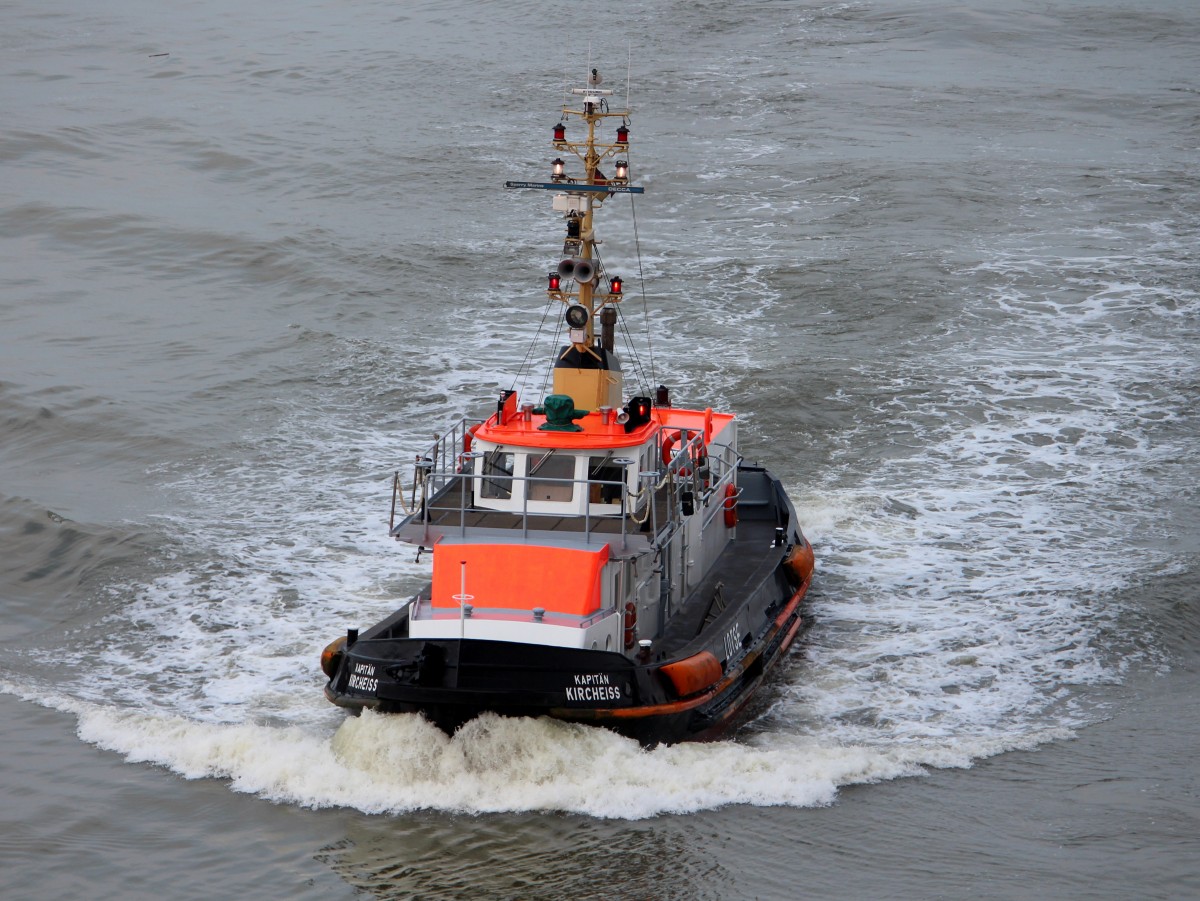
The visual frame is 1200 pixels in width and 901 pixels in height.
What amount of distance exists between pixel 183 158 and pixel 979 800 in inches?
1175

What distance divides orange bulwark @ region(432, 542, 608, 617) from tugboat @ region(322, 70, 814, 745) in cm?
1

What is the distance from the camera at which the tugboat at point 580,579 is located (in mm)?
12320

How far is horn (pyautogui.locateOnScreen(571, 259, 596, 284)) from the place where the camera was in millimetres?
14773

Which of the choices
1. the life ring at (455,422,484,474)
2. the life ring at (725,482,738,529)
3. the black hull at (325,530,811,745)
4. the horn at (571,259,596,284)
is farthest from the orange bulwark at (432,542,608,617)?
the life ring at (725,482,738,529)

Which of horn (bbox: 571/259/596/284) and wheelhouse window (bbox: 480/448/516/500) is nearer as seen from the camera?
wheelhouse window (bbox: 480/448/516/500)

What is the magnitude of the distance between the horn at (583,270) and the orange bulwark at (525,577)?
3202 mm

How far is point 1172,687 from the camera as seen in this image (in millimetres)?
15398

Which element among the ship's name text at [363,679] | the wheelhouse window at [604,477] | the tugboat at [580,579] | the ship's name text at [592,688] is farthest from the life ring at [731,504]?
the ship's name text at [363,679]

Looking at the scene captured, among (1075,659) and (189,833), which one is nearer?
(189,833)

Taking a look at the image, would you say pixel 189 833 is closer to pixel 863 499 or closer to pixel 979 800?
pixel 979 800

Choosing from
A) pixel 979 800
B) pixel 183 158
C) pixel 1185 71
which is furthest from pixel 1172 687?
pixel 1185 71

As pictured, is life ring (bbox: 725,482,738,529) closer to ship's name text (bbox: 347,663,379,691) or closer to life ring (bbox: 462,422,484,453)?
life ring (bbox: 462,422,484,453)

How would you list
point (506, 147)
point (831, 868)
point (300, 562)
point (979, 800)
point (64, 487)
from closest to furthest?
point (831, 868) < point (979, 800) < point (300, 562) < point (64, 487) < point (506, 147)

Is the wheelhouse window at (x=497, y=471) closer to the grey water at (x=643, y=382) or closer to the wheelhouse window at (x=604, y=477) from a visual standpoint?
the wheelhouse window at (x=604, y=477)
